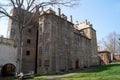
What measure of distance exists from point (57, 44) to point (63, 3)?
12.0 meters

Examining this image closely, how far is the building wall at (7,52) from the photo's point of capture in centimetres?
3134

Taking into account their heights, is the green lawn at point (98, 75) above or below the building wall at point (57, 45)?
below

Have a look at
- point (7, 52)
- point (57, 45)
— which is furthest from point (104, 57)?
point (7, 52)

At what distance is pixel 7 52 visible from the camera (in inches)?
1266

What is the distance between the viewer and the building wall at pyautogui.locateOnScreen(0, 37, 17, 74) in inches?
1234

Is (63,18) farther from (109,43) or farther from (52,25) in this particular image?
(109,43)

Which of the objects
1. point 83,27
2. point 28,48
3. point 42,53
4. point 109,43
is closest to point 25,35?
point 28,48

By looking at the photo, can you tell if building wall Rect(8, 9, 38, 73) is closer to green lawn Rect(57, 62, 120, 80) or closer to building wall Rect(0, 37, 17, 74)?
building wall Rect(0, 37, 17, 74)

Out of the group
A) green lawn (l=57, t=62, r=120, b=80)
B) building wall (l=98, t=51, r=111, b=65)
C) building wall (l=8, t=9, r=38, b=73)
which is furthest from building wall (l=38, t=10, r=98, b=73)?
building wall (l=98, t=51, r=111, b=65)

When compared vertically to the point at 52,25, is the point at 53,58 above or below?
below

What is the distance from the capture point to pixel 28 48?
3597 centimetres

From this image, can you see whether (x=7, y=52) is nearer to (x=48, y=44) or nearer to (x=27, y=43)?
(x=27, y=43)

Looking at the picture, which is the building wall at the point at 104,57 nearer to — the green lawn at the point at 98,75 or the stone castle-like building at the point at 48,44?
the stone castle-like building at the point at 48,44

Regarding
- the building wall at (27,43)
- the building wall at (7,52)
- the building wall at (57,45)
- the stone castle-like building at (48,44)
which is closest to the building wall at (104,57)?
the building wall at (57,45)
